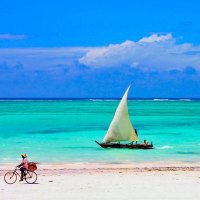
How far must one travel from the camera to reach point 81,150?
46219mm

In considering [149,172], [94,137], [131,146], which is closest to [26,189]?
[149,172]

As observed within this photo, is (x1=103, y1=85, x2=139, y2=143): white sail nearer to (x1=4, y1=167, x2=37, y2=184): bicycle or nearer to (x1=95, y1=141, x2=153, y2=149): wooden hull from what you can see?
(x1=95, y1=141, x2=153, y2=149): wooden hull

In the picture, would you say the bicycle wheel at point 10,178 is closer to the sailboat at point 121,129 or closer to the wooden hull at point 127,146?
the wooden hull at point 127,146

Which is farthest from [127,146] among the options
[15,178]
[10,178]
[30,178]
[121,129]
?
[10,178]

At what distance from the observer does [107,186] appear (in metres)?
23.1

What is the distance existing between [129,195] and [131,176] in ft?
19.9

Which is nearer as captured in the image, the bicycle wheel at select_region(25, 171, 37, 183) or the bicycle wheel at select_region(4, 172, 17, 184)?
the bicycle wheel at select_region(25, 171, 37, 183)

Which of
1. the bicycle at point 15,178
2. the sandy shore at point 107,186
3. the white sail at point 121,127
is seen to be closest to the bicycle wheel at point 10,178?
the bicycle at point 15,178

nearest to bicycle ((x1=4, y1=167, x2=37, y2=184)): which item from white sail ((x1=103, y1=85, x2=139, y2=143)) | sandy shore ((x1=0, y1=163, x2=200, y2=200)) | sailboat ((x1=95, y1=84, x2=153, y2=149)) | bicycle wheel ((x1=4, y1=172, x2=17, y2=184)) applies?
bicycle wheel ((x1=4, y1=172, x2=17, y2=184))

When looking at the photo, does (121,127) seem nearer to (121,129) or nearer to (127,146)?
(121,129)

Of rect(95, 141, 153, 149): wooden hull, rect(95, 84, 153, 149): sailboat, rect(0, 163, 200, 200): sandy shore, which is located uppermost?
rect(95, 84, 153, 149): sailboat

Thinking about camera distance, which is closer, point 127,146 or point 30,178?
point 30,178

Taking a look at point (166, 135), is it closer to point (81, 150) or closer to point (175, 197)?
point (81, 150)

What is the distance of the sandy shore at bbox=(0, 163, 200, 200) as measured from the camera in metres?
20.7
